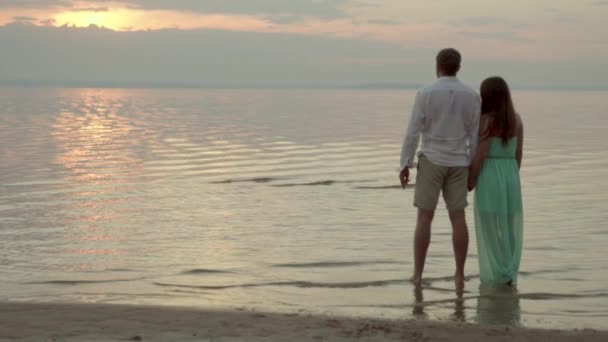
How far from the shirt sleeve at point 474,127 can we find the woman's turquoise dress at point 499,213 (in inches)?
6.2

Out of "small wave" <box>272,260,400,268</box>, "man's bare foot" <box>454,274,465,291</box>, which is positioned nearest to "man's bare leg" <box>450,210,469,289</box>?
"man's bare foot" <box>454,274,465,291</box>

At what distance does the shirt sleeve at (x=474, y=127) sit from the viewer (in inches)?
268

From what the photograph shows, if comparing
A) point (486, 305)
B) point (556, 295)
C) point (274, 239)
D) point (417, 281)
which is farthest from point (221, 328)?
point (274, 239)

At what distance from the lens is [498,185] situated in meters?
7.07

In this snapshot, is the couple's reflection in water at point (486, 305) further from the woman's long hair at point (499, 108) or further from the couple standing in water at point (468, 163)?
the woman's long hair at point (499, 108)

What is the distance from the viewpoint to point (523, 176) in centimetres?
1641

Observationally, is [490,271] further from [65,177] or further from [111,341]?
[65,177]

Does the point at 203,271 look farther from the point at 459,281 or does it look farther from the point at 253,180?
the point at 253,180

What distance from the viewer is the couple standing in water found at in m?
6.80

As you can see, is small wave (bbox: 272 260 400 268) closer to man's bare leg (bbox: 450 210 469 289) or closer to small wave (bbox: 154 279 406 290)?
small wave (bbox: 154 279 406 290)

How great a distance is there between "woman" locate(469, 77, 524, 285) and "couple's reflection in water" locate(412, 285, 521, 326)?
208 millimetres

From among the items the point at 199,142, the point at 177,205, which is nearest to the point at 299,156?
the point at 199,142

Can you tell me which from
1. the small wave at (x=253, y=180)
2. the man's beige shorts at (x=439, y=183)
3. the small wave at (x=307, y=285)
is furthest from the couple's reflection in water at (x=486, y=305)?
the small wave at (x=253, y=180)

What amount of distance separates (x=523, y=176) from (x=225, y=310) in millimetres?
11256
